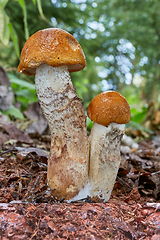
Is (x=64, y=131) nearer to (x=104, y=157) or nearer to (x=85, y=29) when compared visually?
(x=104, y=157)

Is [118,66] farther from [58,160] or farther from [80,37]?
[58,160]

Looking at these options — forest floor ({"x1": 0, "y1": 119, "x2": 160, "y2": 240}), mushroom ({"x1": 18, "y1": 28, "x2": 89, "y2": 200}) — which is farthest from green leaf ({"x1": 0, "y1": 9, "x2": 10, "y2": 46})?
forest floor ({"x1": 0, "y1": 119, "x2": 160, "y2": 240})

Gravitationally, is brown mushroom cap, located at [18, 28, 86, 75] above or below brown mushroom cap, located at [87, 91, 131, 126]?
above

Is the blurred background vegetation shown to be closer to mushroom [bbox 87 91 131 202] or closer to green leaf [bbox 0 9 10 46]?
green leaf [bbox 0 9 10 46]

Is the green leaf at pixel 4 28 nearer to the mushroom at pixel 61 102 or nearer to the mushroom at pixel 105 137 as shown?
the mushroom at pixel 61 102

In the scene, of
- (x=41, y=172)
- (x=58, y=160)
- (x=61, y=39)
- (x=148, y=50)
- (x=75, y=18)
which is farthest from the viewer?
(x=148, y=50)

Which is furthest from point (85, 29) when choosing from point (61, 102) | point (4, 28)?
point (61, 102)

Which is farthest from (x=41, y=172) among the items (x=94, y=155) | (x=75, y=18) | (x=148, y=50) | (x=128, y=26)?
(x=148, y=50)

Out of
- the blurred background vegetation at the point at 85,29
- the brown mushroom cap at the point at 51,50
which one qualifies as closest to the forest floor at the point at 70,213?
the brown mushroom cap at the point at 51,50
